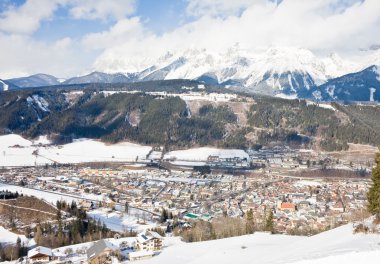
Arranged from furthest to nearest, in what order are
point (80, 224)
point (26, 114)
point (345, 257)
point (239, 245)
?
point (26, 114) < point (80, 224) < point (239, 245) < point (345, 257)

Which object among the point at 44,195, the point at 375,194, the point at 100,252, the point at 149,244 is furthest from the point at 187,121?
the point at 375,194

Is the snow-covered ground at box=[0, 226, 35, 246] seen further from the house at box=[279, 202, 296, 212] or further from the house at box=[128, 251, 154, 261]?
the house at box=[279, 202, 296, 212]

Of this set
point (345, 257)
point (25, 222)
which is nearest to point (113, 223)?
Answer: point (25, 222)

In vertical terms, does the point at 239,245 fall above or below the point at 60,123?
below

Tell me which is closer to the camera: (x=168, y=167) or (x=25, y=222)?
(x=25, y=222)

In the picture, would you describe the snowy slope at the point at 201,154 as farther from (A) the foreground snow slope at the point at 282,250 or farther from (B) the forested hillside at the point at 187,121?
(A) the foreground snow slope at the point at 282,250

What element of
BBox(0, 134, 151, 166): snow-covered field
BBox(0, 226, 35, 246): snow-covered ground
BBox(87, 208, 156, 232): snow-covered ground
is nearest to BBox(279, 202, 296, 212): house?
BBox(87, 208, 156, 232): snow-covered ground

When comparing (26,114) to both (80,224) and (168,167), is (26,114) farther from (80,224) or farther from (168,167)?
(80,224)
